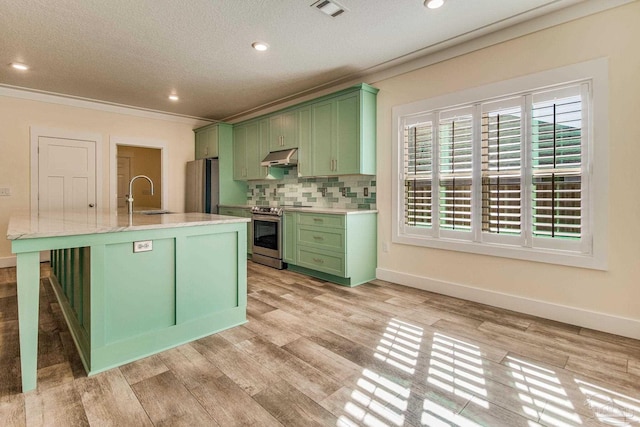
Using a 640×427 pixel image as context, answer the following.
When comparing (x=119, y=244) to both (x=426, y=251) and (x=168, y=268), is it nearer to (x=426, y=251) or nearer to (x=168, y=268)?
(x=168, y=268)

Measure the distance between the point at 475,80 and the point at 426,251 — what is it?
1.78m

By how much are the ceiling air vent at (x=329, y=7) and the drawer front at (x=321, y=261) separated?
2.37 meters

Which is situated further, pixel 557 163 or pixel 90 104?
pixel 90 104

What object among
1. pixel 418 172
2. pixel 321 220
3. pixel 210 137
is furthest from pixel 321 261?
pixel 210 137

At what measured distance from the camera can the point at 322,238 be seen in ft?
13.0

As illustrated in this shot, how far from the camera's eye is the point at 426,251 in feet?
11.7

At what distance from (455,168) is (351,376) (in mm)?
2302

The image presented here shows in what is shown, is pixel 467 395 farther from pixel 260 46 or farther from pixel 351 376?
pixel 260 46

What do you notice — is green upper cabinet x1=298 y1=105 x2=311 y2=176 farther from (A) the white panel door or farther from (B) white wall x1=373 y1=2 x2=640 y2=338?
(A) the white panel door

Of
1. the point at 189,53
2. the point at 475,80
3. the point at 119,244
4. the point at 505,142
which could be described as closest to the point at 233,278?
the point at 119,244

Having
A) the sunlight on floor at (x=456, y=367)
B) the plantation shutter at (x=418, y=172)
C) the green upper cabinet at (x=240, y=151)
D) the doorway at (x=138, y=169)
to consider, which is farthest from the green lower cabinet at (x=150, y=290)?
the doorway at (x=138, y=169)

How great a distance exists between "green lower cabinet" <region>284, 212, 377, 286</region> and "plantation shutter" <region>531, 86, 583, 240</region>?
1.71 meters

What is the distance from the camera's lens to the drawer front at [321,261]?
3.76m

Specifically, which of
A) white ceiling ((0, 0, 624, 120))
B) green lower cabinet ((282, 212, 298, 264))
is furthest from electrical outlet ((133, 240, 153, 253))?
green lower cabinet ((282, 212, 298, 264))
